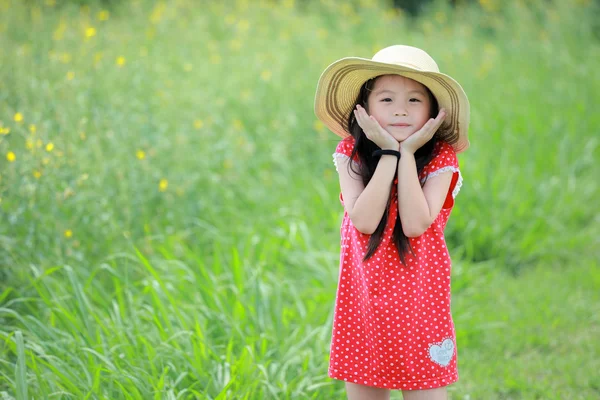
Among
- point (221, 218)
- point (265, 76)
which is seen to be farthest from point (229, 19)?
point (221, 218)

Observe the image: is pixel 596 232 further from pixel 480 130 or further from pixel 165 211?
pixel 165 211

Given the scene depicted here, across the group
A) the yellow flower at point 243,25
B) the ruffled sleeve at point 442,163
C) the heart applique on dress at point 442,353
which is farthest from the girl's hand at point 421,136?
the yellow flower at point 243,25

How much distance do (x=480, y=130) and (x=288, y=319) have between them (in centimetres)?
321

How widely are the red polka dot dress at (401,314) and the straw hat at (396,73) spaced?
0.11 metres

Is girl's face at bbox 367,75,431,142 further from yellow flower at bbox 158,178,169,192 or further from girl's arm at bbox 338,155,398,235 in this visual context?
yellow flower at bbox 158,178,169,192

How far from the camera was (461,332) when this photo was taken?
368 centimetres

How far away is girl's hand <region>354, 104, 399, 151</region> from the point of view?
221cm

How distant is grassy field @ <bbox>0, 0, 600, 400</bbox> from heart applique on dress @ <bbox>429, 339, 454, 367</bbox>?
0.74 metres

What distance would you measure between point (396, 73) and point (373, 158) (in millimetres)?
281

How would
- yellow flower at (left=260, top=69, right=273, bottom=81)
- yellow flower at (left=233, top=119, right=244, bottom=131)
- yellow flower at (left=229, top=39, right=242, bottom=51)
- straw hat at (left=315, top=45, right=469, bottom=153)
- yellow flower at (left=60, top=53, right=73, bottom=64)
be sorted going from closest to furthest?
straw hat at (left=315, top=45, right=469, bottom=153) < yellow flower at (left=60, top=53, right=73, bottom=64) < yellow flower at (left=233, top=119, right=244, bottom=131) < yellow flower at (left=260, top=69, right=273, bottom=81) < yellow flower at (left=229, top=39, right=242, bottom=51)

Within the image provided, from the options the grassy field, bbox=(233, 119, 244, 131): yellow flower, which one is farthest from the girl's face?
bbox=(233, 119, 244, 131): yellow flower

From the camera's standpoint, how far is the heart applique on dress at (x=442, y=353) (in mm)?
2266

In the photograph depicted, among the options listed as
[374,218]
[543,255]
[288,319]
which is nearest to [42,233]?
[288,319]

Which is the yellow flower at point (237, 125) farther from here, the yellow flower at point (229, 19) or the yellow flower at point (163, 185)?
the yellow flower at point (229, 19)
